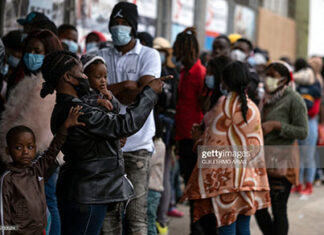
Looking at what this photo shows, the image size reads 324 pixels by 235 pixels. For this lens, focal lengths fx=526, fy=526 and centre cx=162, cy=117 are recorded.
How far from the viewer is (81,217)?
9.59 feet

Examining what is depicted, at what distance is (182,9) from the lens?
12.1m

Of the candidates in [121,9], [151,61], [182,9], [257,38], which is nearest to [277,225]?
[151,61]

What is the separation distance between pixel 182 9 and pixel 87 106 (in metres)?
9.50

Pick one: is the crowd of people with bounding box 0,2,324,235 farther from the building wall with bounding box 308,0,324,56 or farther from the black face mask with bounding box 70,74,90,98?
the building wall with bounding box 308,0,324,56

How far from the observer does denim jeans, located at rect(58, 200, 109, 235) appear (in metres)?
2.92

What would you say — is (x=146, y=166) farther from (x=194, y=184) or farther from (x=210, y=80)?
(x=210, y=80)

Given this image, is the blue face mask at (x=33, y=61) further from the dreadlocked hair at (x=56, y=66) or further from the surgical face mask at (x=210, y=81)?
the surgical face mask at (x=210, y=81)

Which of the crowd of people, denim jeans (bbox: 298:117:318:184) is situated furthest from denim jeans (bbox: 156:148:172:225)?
denim jeans (bbox: 298:117:318:184)

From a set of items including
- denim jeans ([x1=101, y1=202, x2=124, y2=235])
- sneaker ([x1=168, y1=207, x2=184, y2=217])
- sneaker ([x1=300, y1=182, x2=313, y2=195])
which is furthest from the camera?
sneaker ([x1=300, y1=182, x2=313, y2=195])

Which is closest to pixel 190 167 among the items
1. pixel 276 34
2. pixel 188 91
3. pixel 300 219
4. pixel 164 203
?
pixel 164 203

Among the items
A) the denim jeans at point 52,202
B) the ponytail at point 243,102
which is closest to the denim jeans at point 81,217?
the denim jeans at point 52,202

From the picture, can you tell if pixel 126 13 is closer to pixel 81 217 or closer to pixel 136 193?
pixel 136 193

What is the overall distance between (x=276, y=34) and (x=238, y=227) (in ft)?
51.1

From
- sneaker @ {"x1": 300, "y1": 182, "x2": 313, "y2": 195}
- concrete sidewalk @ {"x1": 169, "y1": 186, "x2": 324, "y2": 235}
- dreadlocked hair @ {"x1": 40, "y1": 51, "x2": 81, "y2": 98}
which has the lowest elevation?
concrete sidewalk @ {"x1": 169, "y1": 186, "x2": 324, "y2": 235}
